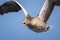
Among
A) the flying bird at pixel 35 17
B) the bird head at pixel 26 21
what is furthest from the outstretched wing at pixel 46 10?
the bird head at pixel 26 21

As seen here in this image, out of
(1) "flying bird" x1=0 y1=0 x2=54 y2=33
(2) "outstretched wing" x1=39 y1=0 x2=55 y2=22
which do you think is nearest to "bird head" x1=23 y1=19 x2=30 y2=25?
(1) "flying bird" x1=0 y1=0 x2=54 y2=33

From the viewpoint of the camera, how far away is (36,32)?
4.91 meters

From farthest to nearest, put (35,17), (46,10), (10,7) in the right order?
1. (10,7)
2. (46,10)
3. (35,17)

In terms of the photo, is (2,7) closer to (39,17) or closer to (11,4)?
(11,4)

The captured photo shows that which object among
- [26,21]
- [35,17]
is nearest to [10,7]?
[35,17]

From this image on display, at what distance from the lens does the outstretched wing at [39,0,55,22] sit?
16.6 feet

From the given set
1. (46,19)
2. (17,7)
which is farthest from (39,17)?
(17,7)

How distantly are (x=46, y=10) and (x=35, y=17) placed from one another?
0.88 feet

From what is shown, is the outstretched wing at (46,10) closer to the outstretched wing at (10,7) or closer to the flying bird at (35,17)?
the flying bird at (35,17)

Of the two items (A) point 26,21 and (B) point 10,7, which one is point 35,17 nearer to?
(A) point 26,21

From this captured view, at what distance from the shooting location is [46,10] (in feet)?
16.8

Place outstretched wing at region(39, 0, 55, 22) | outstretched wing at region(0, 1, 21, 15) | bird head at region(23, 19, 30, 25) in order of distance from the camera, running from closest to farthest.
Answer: bird head at region(23, 19, 30, 25)
outstretched wing at region(39, 0, 55, 22)
outstretched wing at region(0, 1, 21, 15)

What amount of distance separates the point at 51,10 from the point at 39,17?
279 mm

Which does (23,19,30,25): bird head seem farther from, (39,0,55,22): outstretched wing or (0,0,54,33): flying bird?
(39,0,55,22): outstretched wing
